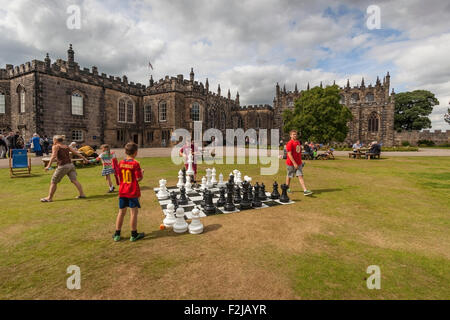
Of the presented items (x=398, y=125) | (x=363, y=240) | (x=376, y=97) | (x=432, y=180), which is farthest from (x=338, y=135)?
(x=398, y=125)

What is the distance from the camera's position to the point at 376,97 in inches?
1788

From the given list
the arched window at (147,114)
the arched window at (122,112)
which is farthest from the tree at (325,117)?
the arched window at (122,112)

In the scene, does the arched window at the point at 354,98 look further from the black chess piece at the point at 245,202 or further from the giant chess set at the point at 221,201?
the black chess piece at the point at 245,202

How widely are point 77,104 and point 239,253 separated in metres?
29.1

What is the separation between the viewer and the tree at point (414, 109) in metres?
48.8

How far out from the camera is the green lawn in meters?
2.41

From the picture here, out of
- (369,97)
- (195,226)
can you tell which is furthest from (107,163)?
(369,97)

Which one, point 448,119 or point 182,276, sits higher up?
point 448,119

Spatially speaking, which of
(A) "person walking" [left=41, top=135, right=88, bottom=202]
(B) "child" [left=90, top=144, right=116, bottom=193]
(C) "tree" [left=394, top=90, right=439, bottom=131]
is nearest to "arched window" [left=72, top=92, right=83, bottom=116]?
(B) "child" [left=90, top=144, right=116, bottom=193]

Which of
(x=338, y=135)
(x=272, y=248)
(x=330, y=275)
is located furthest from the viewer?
(x=338, y=135)

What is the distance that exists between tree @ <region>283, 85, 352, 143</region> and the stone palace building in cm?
1607
